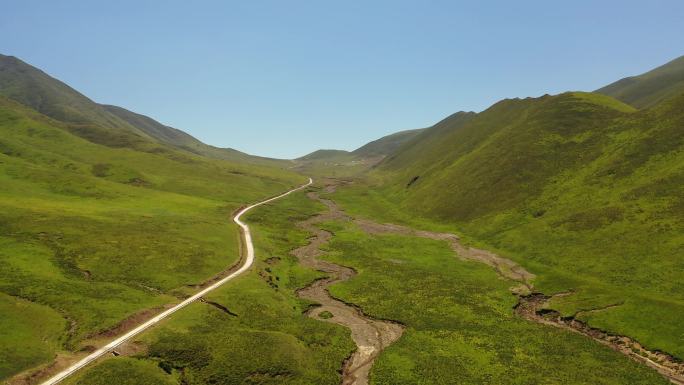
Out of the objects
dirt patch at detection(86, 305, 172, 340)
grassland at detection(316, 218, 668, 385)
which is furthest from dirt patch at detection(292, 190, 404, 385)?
dirt patch at detection(86, 305, 172, 340)

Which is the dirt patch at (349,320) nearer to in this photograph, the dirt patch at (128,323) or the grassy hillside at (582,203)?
the dirt patch at (128,323)

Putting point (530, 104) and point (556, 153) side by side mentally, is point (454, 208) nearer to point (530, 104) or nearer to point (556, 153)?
point (556, 153)

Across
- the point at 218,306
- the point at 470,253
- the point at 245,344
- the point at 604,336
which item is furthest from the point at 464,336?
the point at 470,253

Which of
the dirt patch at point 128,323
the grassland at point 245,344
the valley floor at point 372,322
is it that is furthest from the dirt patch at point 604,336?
the dirt patch at point 128,323

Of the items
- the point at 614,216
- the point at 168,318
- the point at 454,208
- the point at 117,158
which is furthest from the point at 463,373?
the point at 117,158

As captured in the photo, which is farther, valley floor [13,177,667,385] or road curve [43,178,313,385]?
valley floor [13,177,667,385]

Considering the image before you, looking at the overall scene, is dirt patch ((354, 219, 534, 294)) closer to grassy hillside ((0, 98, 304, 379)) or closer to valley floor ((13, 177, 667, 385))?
valley floor ((13, 177, 667, 385))
